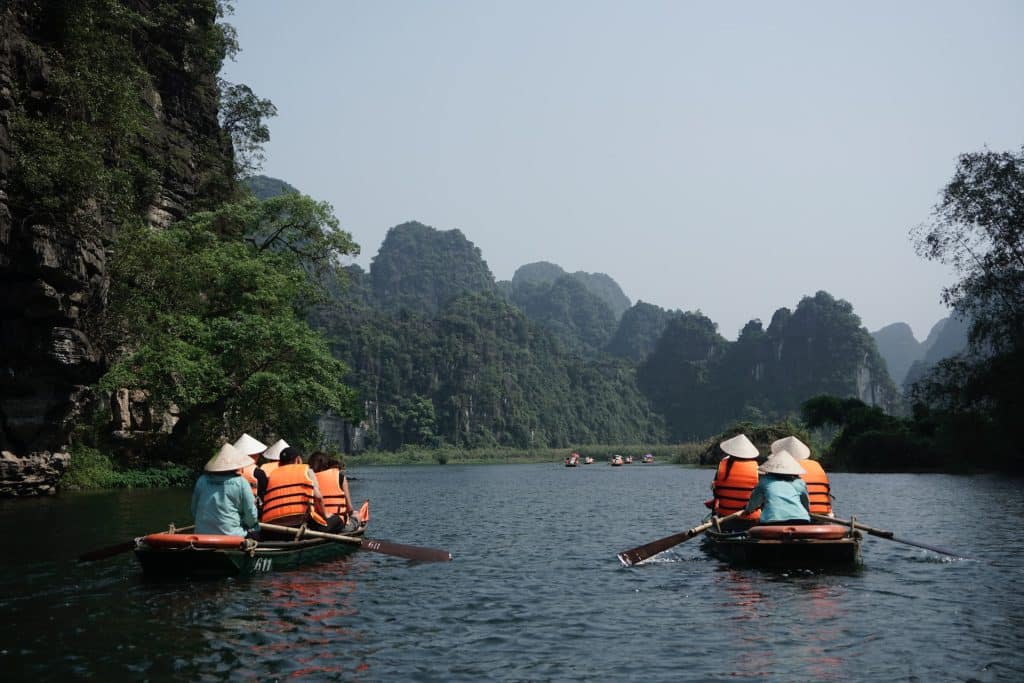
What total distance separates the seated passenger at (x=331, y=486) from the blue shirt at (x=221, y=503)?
8.02 ft

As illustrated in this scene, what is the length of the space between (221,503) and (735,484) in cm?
787

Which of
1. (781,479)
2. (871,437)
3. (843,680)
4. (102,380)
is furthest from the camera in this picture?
(871,437)

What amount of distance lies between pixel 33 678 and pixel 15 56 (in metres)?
18.6

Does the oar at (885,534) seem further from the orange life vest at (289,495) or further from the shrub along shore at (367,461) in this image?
the shrub along shore at (367,461)

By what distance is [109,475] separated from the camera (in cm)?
2947

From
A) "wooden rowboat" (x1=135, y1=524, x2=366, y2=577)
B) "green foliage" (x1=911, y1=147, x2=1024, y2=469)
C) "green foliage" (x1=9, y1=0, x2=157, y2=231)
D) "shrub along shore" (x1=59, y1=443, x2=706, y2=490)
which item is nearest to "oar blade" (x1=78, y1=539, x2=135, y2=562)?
"wooden rowboat" (x1=135, y1=524, x2=366, y2=577)

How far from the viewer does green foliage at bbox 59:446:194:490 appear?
91.9 feet

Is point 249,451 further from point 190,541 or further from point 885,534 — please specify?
point 885,534

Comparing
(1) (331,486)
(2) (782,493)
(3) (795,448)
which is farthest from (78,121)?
(2) (782,493)

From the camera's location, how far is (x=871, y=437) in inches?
1934

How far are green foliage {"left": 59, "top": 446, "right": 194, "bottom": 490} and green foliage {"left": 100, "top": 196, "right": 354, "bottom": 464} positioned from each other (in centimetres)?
169

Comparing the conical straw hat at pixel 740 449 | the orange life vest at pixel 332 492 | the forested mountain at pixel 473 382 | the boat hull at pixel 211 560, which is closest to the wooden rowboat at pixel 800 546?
the conical straw hat at pixel 740 449

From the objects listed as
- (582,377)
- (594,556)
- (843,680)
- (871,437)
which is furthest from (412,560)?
(582,377)

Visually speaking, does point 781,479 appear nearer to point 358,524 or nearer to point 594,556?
point 594,556
